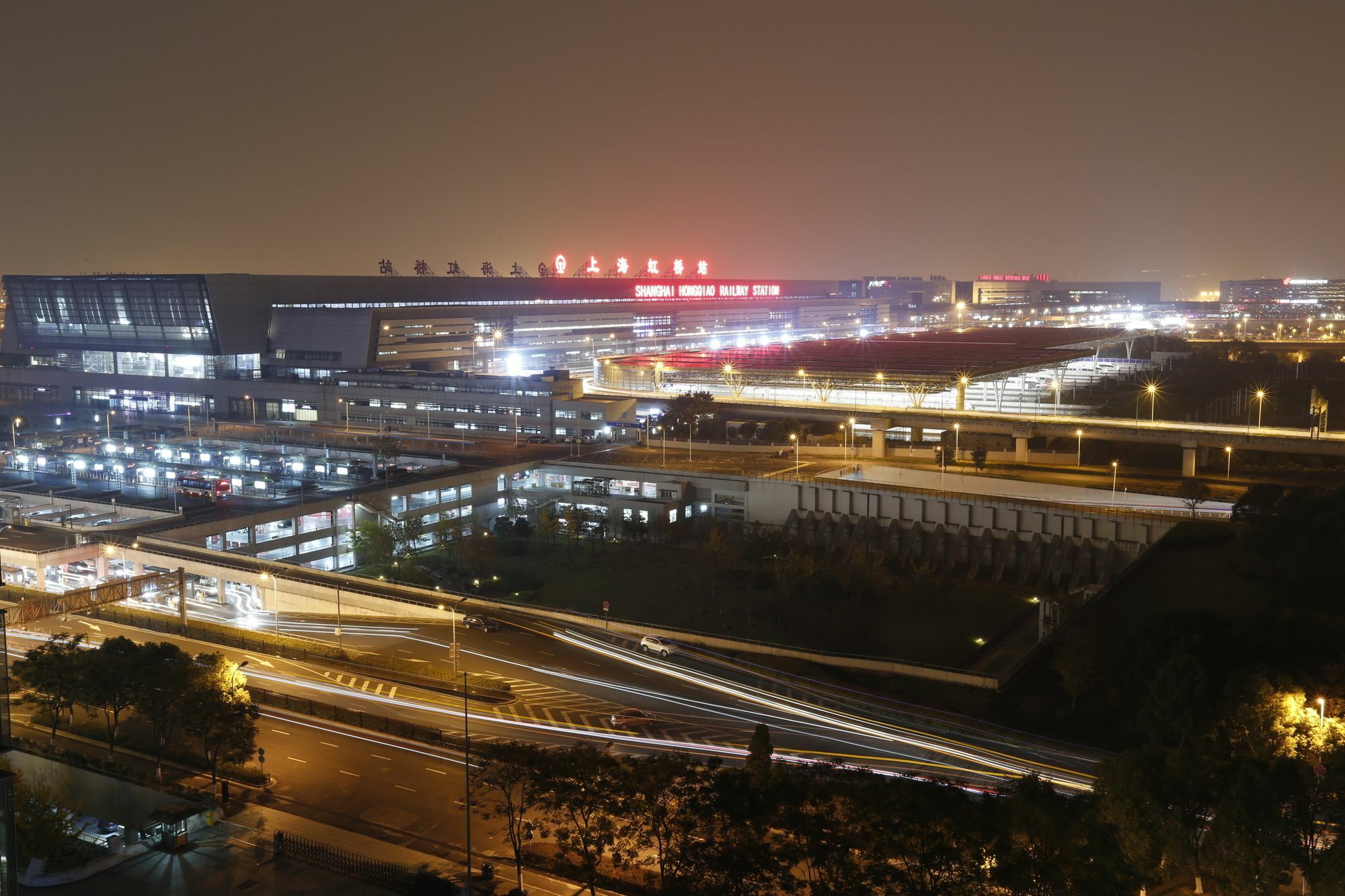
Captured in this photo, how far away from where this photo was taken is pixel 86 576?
29953mm

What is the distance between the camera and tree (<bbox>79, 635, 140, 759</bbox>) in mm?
17891

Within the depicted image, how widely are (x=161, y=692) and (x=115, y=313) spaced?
2274 inches

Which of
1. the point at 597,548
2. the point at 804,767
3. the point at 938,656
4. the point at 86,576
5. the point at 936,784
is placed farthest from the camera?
the point at 597,548

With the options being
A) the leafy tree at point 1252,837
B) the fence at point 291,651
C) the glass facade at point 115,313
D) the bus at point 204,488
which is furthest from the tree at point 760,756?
the glass facade at point 115,313

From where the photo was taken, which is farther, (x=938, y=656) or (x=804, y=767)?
(x=938, y=656)

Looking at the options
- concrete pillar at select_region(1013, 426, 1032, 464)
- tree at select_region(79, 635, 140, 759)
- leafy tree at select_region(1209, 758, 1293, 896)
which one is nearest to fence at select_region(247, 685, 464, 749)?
tree at select_region(79, 635, 140, 759)

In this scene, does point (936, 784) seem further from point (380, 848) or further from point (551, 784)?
point (380, 848)

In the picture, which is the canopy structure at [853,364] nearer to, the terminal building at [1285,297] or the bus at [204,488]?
the bus at [204,488]

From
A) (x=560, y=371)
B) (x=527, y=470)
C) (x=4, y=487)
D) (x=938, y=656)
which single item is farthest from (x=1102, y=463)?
→ (x=4, y=487)

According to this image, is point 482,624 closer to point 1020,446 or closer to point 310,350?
point 1020,446

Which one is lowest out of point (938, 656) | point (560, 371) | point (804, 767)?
point (938, 656)

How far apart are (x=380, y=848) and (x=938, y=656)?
15.1m

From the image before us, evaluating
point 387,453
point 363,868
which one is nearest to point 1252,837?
point 363,868

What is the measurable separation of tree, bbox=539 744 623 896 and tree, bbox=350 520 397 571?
66.3 ft
